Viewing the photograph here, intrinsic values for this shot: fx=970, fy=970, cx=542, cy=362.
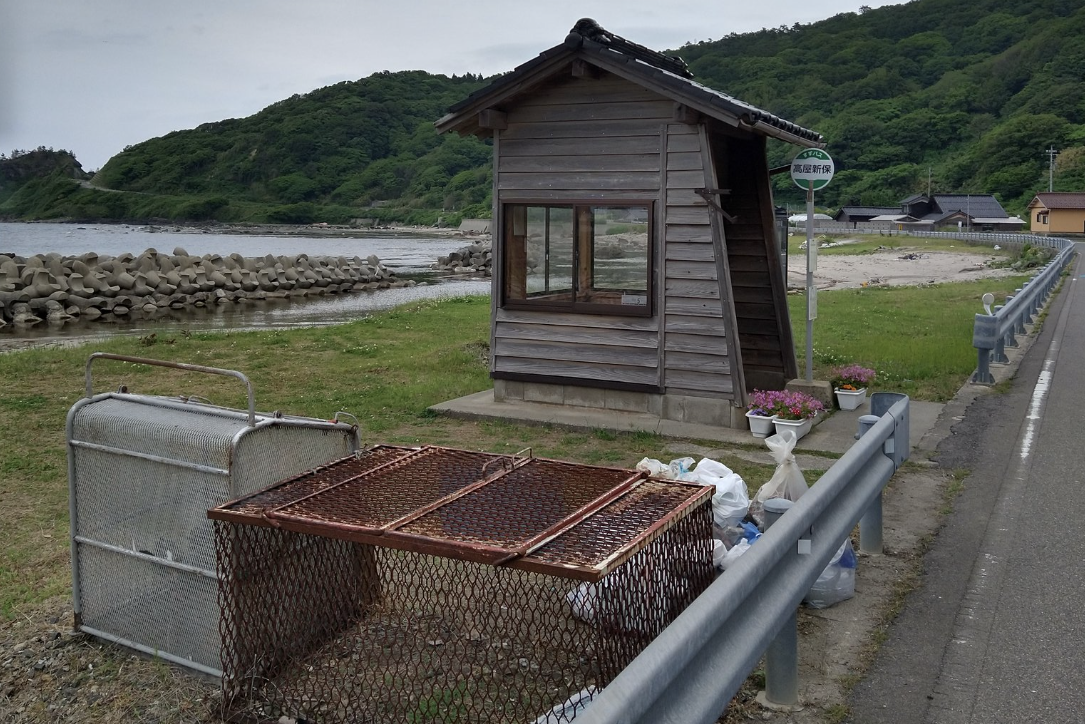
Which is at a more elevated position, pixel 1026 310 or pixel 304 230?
pixel 304 230

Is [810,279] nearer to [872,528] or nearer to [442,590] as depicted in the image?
[872,528]

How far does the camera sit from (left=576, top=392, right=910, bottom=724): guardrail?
2.67 m

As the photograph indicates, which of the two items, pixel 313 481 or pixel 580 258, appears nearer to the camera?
pixel 313 481

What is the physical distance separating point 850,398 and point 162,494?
27.0 ft

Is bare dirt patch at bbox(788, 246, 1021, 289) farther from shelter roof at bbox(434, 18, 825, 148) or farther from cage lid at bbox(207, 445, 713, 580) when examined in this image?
cage lid at bbox(207, 445, 713, 580)

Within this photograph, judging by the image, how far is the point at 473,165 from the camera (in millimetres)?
161625

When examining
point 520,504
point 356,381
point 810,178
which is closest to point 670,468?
point 520,504

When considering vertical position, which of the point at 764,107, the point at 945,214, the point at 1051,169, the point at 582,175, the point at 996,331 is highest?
the point at 764,107

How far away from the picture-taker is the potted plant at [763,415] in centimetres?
970

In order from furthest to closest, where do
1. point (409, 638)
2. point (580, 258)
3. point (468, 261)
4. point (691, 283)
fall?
point (468, 261) < point (580, 258) < point (691, 283) < point (409, 638)

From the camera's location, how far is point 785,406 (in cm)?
965

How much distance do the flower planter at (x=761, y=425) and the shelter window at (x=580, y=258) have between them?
5.35 ft

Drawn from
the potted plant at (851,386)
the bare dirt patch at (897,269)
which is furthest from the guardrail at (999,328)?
the bare dirt patch at (897,269)

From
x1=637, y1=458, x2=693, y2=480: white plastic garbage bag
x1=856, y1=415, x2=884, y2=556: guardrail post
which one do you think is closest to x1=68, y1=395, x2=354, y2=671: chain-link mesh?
x1=637, y1=458, x2=693, y2=480: white plastic garbage bag
